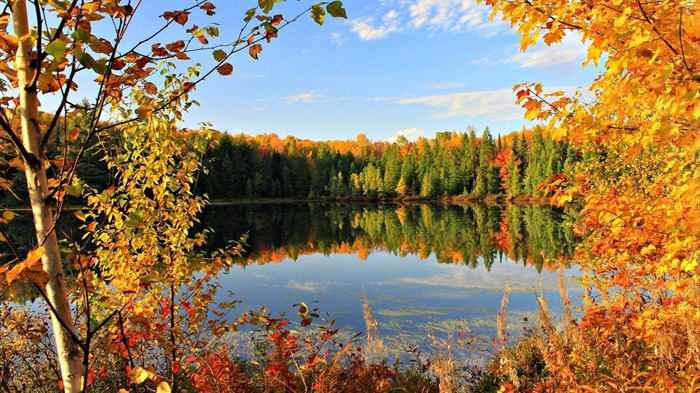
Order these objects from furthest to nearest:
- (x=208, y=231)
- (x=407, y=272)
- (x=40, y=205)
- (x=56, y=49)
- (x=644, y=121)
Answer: (x=407, y=272), (x=208, y=231), (x=644, y=121), (x=40, y=205), (x=56, y=49)

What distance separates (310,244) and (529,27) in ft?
77.6

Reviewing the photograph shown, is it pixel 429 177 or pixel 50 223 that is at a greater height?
pixel 429 177

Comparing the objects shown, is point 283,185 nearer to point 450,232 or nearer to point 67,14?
point 450,232

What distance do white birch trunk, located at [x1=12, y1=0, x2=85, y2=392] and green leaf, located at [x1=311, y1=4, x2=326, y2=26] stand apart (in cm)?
99

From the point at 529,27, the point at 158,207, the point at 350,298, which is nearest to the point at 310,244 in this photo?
the point at 350,298

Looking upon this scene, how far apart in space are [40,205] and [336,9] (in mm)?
1258

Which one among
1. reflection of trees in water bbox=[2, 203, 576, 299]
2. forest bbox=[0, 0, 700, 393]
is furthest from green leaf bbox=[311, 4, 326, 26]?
reflection of trees in water bbox=[2, 203, 576, 299]

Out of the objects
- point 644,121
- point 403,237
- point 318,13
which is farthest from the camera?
point 403,237

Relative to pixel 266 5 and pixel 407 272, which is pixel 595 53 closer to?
pixel 266 5

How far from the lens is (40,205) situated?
4.73ft

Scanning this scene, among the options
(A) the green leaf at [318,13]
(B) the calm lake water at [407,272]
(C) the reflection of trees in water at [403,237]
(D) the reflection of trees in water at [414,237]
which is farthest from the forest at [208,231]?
(D) the reflection of trees in water at [414,237]

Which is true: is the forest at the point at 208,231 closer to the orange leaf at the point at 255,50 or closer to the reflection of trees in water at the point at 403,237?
the orange leaf at the point at 255,50

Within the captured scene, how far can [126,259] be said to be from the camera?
13.8 ft

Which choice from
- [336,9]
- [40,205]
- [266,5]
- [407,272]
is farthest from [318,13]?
[407,272]
